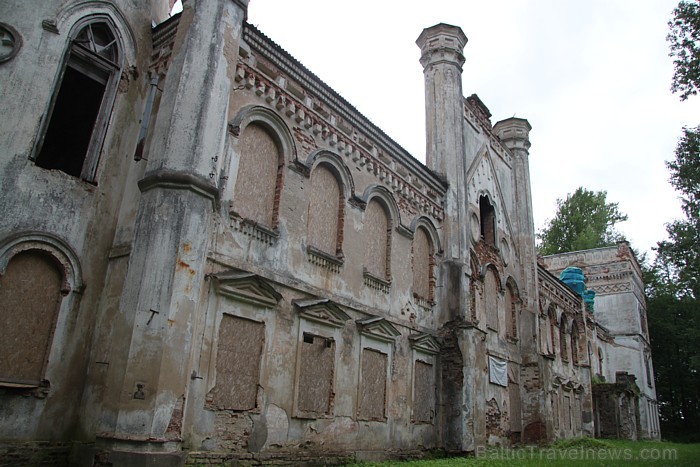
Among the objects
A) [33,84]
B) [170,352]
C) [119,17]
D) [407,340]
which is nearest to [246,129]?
[119,17]

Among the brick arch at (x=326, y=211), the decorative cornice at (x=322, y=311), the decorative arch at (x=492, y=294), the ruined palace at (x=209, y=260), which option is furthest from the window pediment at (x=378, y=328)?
the decorative arch at (x=492, y=294)

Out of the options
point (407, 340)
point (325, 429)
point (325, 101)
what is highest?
point (325, 101)

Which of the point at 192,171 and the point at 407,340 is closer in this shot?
the point at 192,171

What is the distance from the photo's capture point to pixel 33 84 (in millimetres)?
8305

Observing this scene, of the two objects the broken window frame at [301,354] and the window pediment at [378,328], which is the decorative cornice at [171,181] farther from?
the window pediment at [378,328]

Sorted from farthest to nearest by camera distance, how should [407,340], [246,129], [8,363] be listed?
[407,340] < [246,129] < [8,363]

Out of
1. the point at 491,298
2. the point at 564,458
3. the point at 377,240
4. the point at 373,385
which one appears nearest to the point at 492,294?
the point at 491,298

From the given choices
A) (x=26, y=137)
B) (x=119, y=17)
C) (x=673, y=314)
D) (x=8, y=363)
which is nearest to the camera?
(x=8, y=363)

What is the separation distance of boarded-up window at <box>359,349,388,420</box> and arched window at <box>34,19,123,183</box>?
22.1 ft

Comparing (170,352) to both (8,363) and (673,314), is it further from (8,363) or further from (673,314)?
(673,314)

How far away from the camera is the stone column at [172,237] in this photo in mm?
7383

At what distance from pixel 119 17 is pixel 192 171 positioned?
11.5 ft

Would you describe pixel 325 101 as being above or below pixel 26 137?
above

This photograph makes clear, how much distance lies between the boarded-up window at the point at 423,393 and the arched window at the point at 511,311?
20.1 ft
